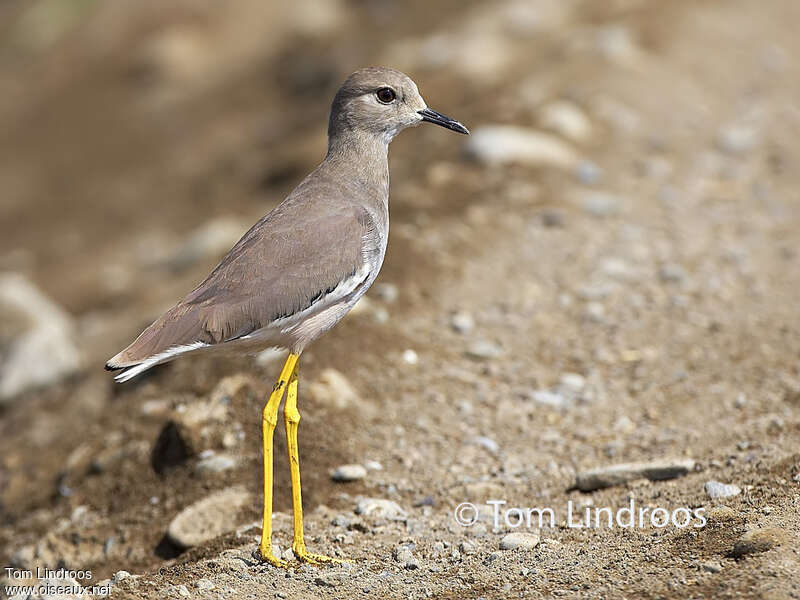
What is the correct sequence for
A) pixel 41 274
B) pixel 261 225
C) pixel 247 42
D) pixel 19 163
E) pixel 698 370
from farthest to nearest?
pixel 247 42 < pixel 19 163 < pixel 41 274 < pixel 698 370 < pixel 261 225

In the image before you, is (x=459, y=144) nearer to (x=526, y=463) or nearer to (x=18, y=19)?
(x=526, y=463)

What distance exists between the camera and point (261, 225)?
7.17 metres

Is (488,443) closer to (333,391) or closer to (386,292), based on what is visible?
(333,391)

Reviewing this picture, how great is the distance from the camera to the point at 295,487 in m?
6.76

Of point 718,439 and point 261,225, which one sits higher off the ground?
point 261,225

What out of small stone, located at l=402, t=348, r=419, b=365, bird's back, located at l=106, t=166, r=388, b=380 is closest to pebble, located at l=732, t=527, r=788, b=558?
bird's back, located at l=106, t=166, r=388, b=380

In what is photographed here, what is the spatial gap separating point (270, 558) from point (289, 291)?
176cm

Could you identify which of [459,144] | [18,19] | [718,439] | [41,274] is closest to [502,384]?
[718,439]

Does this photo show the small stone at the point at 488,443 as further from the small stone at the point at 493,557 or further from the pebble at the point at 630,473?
the small stone at the point at 493,557

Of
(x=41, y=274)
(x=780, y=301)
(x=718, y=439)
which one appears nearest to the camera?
(x=718, y=439)

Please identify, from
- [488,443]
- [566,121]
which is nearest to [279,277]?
[488,443]

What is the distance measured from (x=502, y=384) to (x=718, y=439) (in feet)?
6.97

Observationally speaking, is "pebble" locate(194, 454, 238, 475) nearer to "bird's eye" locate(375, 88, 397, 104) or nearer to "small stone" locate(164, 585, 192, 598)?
"small stone" locate(164, 585, 192, 598)

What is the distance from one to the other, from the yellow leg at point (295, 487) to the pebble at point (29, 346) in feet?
16.6
